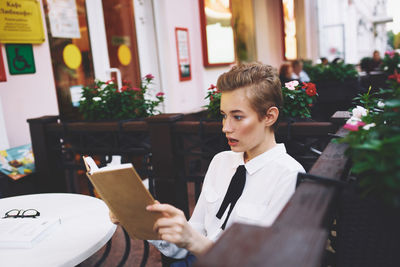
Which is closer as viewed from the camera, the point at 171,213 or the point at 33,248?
the point at 171,213

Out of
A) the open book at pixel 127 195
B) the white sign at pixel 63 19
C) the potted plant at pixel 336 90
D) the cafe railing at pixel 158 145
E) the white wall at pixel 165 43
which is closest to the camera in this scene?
the open book at pixel 127 195

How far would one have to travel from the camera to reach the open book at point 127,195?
967 millimetres

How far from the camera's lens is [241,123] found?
1325mm

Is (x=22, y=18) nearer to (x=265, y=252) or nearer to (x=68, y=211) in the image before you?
(x=68, y=211)

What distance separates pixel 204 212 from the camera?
4.87 ft

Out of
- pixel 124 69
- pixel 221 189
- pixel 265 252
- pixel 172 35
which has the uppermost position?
pixel 172 35

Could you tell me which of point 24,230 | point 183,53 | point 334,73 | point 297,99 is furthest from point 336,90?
point 24,230

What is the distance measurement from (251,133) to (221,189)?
0.27m

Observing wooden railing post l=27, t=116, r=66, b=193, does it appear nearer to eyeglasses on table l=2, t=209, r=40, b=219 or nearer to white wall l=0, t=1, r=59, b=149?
white wall l=0, t=1, r=59, b=149

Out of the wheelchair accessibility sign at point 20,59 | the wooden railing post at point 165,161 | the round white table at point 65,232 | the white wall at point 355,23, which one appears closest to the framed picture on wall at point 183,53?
the wheelchair accessibility sign at point 20,59

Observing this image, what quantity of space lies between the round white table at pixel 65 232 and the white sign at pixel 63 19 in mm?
2056

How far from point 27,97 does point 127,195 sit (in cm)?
246

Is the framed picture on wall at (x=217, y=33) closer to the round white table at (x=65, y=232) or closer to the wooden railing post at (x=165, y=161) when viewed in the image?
the wooden railing post at (x=165, y=161)

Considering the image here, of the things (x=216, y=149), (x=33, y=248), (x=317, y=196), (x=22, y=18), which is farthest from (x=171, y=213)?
(x=22, y=18)
